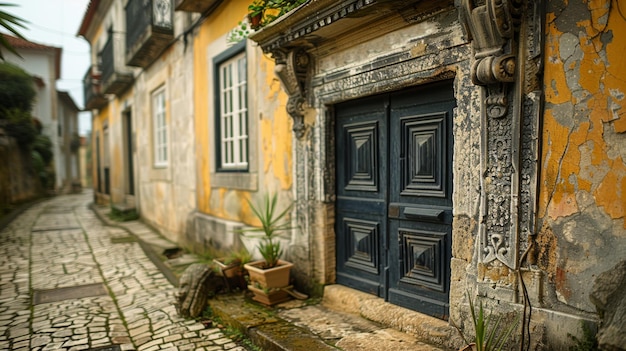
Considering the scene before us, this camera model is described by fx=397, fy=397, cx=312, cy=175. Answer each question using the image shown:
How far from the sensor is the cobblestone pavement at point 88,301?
384 cm

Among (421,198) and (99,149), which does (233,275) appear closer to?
(421,198)

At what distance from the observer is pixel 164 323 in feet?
14.0

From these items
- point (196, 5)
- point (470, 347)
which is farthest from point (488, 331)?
point (196, 5)

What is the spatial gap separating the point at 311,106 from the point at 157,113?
664 centimetres

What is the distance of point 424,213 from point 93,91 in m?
15.7

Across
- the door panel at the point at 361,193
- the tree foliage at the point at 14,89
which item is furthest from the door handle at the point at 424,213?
the tree foliage at the point at 14,89

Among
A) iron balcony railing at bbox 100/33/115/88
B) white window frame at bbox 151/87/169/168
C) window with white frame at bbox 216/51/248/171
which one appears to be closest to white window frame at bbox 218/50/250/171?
window with white frame at bbox 216/51/248/171

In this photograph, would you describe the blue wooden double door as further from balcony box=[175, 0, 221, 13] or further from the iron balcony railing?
the iron balcony railing

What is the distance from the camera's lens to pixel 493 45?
2.49m

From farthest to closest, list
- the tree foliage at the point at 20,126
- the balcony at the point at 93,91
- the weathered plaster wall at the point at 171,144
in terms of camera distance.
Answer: the tree foliage at the point at 20,126
the balcony at the point at 93,91
the weathered plaster wall at the point at 171,144

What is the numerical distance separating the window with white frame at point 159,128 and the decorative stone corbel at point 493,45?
7.85 meters

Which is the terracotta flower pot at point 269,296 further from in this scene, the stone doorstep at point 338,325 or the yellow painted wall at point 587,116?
the yellow painted wall at point 587,116

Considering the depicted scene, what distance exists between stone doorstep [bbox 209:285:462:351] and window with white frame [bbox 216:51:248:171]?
237cm

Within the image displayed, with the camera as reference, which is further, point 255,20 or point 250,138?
point 250,138
